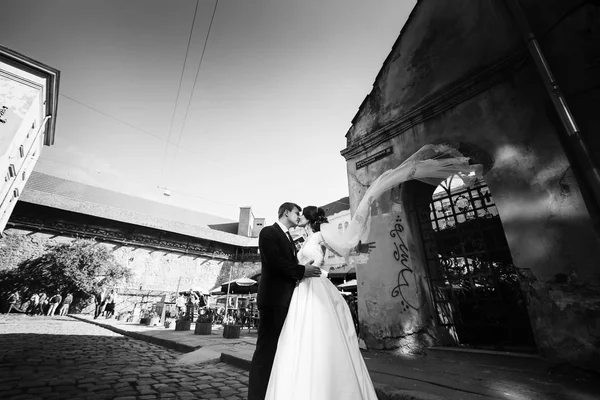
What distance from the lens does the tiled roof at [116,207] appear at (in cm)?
2136

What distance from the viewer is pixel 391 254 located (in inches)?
190

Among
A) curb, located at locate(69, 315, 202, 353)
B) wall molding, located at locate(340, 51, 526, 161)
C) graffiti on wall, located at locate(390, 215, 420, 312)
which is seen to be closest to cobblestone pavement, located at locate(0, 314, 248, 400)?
curb, located at locate(69, 315, 202, 353)

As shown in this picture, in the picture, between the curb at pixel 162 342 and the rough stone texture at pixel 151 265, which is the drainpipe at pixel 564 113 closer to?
the curb at pixel 162 342

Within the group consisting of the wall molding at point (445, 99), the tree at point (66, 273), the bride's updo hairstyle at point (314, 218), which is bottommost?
the bride's updo hairstyle at point (314, 218)

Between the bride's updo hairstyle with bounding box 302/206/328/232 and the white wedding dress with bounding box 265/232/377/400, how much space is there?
2.29 ft

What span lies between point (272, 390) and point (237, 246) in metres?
29.7

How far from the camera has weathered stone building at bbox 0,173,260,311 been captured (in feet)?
65.1

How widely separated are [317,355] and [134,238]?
88.0 feet

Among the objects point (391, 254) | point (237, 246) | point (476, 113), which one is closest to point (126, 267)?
point (237, 246)

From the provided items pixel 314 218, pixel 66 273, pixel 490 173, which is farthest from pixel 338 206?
pixel 314 218

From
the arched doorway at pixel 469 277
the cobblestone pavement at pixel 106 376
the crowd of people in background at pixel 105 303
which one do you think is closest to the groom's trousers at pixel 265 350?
the cobblestone pavement at pixel 106 376

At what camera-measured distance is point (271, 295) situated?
234 cm

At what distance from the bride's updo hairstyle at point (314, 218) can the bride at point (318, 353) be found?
0.65 meters

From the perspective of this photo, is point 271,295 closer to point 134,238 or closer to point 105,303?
point 105,303
